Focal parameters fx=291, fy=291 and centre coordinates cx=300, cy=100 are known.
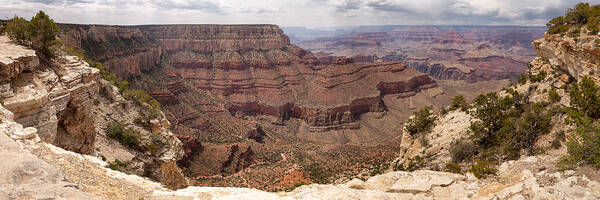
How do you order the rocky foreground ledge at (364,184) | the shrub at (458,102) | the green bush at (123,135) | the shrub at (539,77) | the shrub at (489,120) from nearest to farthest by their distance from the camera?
the rocky foreground ledge at (364,184) → the green bush at (123,135) → the shrub at (489,120) → the shrub at (539,77) → the shrub at (458,102)

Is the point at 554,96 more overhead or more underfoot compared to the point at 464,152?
more overhead

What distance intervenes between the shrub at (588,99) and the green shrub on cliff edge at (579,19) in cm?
331

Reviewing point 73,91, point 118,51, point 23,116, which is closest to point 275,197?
point 23,116

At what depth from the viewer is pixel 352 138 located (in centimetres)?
6512

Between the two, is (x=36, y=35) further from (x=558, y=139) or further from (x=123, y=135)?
(x=558, y=139)

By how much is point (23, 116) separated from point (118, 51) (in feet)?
188

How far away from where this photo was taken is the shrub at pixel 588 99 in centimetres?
1241

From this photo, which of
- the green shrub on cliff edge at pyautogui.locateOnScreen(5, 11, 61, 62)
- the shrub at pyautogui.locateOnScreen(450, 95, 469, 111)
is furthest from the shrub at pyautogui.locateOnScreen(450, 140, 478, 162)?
the green shrub on cliff edge at pyautogui.locateOnScreen(5, 11, 61, 62)

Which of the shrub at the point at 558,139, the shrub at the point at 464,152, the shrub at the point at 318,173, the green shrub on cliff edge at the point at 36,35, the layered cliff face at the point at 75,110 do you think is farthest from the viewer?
the shrub at the point at 318,173

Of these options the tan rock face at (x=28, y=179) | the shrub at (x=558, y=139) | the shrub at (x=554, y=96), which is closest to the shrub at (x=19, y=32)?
the tan rock face at (x=28, y=179)

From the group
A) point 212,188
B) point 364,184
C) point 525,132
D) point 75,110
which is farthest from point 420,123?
point 75,110

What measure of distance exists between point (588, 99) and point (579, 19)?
24.1ft

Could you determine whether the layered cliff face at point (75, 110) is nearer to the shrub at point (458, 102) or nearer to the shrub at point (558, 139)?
the shrub at point (558, 139)

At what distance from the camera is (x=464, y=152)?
17203 mm
